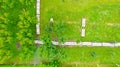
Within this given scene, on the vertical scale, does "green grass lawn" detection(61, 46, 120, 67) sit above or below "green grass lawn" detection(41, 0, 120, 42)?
below

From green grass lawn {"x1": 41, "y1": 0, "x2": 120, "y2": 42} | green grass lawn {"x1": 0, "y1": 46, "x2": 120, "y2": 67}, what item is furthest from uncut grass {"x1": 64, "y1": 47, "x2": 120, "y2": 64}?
green grass lawn {"x1": 41, "y1": 0, "x2": 120, "y2": 42}

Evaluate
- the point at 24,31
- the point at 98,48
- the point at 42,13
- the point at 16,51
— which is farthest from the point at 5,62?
the point at 98,48

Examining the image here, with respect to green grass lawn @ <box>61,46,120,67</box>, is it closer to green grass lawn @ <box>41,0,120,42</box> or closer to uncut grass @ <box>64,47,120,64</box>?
uncut grass @ <box>64,47,120,64</box>

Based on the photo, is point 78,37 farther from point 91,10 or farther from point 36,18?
point 36,18

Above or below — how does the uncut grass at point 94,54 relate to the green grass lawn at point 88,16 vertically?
below

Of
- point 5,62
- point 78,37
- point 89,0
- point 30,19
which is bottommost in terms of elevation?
point 5,62

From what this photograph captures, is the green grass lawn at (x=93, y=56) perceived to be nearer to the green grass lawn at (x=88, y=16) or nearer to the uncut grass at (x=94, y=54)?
the uncut grass at (x=94, y=54)

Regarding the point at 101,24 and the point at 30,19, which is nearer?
the point at 30,19

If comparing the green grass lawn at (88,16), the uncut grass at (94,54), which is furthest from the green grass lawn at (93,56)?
the green grass lawn at (88,16)

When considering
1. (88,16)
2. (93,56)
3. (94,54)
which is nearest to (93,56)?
(93,56)
